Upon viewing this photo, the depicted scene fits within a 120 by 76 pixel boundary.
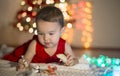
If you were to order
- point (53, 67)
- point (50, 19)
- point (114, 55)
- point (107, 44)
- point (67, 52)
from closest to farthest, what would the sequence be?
point (53, 67) → point (50, 19) → point (67, 52) → point (114, 55) → point (107, 44)

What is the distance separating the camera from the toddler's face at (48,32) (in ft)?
4.78

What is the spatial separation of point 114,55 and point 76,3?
830 millimetres

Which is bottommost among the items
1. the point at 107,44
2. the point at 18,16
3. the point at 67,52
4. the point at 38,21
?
the point at 107,44

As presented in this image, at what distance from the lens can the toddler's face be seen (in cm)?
146

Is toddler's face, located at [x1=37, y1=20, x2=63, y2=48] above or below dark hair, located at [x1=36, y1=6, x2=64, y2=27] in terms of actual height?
below

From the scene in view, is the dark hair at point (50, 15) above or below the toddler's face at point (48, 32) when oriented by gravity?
above

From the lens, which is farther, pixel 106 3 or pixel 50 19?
pixel 106 3

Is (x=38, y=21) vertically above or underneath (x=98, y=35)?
above

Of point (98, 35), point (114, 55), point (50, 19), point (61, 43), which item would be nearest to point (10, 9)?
point (98, 35)

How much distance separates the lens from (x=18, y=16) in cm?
333

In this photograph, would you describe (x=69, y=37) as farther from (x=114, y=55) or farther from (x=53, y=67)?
(x=53, y=67)

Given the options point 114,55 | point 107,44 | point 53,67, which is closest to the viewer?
point 53,67

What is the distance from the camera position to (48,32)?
148 centimetres

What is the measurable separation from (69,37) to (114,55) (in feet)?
2.29
